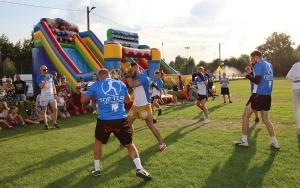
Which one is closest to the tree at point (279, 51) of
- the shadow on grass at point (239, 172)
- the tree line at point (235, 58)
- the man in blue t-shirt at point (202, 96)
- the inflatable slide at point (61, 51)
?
the tree line at point (235, 58)

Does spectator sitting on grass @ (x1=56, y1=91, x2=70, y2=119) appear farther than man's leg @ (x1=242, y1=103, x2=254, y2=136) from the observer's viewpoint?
Yes

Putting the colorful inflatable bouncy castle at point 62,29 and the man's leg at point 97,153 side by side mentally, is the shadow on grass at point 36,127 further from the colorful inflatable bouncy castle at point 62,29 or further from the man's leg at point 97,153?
the colorful inflatable bouncy castle at point 62,29

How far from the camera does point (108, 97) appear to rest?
4805mm

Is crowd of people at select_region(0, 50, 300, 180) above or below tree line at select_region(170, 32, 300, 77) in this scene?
below

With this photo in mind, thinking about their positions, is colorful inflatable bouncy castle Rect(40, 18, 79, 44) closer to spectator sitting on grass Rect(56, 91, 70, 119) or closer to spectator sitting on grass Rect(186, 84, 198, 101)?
spectator sitting on grass Rect(56, 91, 70, 119)

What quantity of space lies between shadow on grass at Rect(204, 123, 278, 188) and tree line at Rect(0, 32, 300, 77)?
48.2 m

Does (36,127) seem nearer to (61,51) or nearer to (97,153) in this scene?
(97,153)

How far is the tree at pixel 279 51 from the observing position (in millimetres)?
71750

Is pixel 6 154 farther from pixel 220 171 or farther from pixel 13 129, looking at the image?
pixel 220 171

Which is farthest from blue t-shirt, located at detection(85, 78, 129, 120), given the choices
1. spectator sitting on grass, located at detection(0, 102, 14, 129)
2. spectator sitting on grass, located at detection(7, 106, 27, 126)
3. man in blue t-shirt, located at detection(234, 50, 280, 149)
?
spectator sitting on grass, located at detection(7, 106, 27, 126)

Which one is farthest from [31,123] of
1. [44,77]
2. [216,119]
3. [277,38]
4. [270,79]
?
[277,38]

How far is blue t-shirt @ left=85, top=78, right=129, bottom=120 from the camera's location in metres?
4.81

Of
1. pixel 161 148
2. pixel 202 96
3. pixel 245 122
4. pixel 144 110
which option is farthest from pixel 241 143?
pixel 202 96

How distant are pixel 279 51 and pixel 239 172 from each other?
80.5 metres
